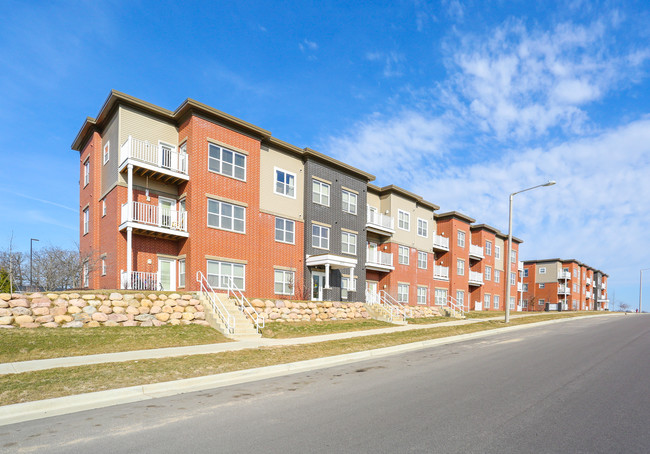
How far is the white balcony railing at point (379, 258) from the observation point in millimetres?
32219

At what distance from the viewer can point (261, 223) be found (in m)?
23.8

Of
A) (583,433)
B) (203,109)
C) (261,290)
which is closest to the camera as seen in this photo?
(583,433)

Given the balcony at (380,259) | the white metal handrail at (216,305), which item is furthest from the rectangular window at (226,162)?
the balcony at (380,259)

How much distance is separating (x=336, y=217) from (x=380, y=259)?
6302 mm

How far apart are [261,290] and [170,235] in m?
5.76

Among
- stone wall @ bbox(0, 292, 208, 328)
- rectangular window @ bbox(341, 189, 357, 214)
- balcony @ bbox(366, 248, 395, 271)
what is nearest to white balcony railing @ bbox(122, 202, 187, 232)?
stone wall @ bbox(0, 292, 208, 328)

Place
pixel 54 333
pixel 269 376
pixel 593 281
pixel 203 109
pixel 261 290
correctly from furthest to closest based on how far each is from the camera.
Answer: pixel 593 281 < pixel 261 290 < pixel 203 109 < pixel 54 333 < pixel 269 376

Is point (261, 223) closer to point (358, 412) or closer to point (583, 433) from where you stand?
point (358, 412)

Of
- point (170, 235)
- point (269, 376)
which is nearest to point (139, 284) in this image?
point (170, 235)

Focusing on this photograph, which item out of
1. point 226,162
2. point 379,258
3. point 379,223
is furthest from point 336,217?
point 226,162

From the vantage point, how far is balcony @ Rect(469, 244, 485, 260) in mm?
44309

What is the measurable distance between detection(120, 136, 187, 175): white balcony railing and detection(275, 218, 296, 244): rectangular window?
6.39 m

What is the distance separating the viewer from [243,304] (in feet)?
65.3

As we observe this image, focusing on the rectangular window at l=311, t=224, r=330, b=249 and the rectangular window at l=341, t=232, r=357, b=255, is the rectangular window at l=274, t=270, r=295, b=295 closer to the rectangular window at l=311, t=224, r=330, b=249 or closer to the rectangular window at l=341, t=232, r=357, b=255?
the rectangular window at l=311, t=224, r=330, b=249
